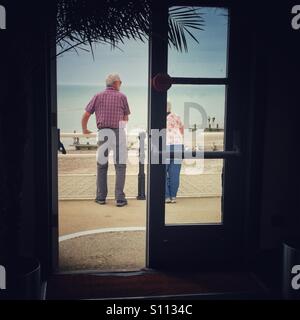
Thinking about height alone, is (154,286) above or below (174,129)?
below

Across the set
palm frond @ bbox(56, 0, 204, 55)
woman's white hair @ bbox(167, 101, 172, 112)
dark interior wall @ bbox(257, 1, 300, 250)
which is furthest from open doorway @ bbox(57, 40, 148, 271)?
dark interior wall @ bbox(257, 1, 300, 250)

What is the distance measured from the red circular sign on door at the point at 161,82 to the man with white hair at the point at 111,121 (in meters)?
1.73

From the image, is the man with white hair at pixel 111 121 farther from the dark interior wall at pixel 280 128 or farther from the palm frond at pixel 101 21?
the palm frond at pixel 101 21

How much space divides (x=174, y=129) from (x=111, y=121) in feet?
5.54

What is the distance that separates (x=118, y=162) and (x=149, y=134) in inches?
72.3

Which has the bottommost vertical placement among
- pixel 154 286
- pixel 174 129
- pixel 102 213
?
pixel 154 286

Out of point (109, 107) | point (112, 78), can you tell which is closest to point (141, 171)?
point (109, 107)

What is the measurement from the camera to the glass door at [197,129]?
301 centimetres

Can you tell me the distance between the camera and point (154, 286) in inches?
114

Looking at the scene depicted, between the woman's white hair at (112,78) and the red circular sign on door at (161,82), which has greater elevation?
the woman's white hair at (112,78)
